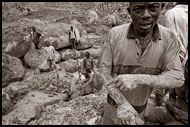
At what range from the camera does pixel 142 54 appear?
1.61 metres

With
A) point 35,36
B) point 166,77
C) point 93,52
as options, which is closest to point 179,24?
point 166,77

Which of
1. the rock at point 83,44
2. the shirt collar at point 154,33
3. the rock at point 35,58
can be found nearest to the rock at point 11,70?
the rock at point 35,58

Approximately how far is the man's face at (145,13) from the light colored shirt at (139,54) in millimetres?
140

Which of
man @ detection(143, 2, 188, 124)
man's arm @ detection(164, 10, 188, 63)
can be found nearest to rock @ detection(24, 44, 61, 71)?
man @ detection(143, 2, 188, 124)

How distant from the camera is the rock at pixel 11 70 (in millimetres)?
7211

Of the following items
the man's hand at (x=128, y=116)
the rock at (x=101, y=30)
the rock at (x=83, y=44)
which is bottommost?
the rock at (x=83, y=44)

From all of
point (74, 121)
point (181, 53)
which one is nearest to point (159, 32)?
point (181, 53)

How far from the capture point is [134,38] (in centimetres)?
160

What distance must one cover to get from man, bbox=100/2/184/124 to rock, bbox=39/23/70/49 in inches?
295

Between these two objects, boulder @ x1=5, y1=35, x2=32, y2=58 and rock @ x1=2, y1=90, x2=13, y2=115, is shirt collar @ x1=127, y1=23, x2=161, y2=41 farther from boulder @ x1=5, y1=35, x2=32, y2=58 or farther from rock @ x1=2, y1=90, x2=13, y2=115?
boulder @ x1=5, y1=35, x2=32, y2=58

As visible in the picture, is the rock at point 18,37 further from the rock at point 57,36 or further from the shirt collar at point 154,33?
the shirt collar at point 154,33

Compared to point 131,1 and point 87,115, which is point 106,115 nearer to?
point 131,1

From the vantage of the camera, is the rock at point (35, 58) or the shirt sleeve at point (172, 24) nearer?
the shirt sleeve at point (172, 24)

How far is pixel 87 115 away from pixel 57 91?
7.63 feet
